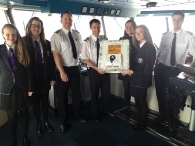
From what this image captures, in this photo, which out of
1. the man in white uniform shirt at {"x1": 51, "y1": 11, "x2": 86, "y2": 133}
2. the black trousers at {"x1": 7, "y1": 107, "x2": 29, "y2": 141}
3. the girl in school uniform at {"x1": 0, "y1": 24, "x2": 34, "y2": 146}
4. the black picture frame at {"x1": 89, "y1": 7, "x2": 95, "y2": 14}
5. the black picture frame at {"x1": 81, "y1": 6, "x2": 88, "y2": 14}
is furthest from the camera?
the black picture frame at {"x1": 89, "y1": 7, "x2": 95, "y2": 14}

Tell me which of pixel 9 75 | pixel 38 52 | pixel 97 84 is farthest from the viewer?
pixel 97 84

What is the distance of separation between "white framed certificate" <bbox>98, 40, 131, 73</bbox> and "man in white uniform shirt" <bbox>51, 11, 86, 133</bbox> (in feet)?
1.26

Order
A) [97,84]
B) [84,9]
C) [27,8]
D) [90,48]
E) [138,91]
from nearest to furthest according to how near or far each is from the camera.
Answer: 1. [138,91]
2. [90,48]
3. [97,84]
4. [27,8]
5. [84,9]

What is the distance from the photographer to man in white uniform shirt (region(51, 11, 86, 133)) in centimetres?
230

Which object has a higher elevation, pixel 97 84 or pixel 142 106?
pixel 97 84

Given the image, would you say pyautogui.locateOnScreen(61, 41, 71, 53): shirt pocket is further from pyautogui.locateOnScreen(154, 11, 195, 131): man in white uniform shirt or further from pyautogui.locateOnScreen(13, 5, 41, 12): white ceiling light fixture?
pyautogui.locateOnScreen(13, 5, 41, 12): white ceiling light fixture

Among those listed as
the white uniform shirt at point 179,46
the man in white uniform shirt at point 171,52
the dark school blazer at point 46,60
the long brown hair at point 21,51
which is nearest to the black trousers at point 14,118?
the dark school blazer at point 46,60

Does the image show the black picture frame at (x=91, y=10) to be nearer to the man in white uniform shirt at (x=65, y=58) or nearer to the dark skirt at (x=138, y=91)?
the man in white uniform shirt at (x=65, y=58)

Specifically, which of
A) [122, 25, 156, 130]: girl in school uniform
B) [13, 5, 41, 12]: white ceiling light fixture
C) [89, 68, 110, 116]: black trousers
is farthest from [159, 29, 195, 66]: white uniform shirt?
[13, 5, 41, 12]: white ceiling light fixture

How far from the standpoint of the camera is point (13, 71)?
1.89 m

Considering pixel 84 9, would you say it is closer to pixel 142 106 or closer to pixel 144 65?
pixel 144 65

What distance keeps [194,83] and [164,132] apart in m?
1.00

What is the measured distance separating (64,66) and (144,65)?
1.13 m

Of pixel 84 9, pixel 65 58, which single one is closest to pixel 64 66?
pixel 65 58
